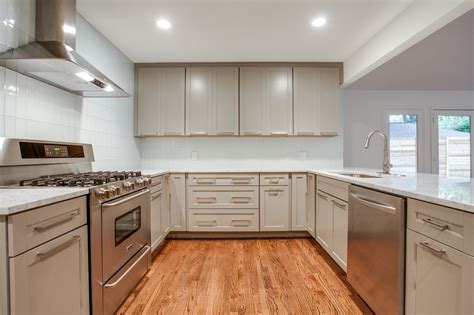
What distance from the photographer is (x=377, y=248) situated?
1497 millimetres

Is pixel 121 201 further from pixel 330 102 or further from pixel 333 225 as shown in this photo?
pixel 330 102

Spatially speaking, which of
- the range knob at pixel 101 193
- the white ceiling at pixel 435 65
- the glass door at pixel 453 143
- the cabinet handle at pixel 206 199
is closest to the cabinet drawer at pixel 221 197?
the cabinet handle at pixel 206 199

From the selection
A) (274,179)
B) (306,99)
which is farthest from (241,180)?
(306,99)

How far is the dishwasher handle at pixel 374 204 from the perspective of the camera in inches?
53.3

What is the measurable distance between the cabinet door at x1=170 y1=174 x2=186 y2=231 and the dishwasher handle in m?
2.01

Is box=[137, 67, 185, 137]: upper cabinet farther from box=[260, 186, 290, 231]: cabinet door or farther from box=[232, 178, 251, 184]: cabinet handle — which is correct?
box=[260, 186, 290, 231]: cabinet door

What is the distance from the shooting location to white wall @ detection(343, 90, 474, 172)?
4.23m

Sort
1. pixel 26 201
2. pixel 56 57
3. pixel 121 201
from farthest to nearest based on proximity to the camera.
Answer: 1. pixel 121 201
2. pixel 56 57
3. pixel 26 201

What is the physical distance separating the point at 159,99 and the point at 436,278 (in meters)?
3.34

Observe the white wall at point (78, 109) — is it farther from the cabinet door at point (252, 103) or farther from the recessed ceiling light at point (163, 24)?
the cabinet door at point (252, 103)

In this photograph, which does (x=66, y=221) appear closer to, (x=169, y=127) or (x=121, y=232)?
(x=121, y=232)

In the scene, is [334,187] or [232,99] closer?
[334,187]

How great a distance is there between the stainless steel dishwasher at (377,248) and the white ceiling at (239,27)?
161 centimetres

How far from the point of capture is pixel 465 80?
392cm
